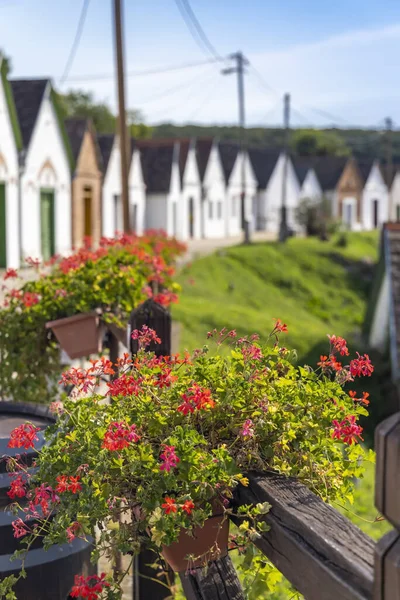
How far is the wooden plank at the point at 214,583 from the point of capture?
2369mm

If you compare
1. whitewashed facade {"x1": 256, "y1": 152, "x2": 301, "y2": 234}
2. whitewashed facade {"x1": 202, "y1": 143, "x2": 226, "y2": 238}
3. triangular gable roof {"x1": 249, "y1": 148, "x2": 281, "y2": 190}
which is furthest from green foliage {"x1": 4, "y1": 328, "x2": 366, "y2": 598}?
triangular gable roof {"x1": 249, "y1": 148, "x2": 281, "y2": 190}

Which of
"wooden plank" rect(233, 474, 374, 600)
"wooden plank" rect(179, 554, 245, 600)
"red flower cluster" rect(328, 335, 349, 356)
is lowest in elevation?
"wooden plank" rect(179, 554, 245, 600)

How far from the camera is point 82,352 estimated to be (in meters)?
5.27

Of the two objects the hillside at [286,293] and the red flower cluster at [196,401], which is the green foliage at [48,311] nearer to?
the red flower cluster at [196,401]

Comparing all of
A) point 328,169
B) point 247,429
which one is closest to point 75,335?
point 247,429

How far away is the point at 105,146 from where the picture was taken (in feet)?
A: 114

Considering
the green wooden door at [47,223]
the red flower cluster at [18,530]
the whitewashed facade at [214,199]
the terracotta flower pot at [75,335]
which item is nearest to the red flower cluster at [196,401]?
the red flower cluster at [18,530]

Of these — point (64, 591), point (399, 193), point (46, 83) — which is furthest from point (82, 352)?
point (399, 193)

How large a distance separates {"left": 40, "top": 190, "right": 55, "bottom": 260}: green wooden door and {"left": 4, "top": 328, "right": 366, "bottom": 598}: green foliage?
23.0 m

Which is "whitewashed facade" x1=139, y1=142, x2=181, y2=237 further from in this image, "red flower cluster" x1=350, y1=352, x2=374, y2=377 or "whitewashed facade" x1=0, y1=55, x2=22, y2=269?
"red flower cluster" x1=350, y1=352, x2=374, y2=377

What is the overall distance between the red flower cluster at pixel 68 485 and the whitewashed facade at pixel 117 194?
93.8 ft

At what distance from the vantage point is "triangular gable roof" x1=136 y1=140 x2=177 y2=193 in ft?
133

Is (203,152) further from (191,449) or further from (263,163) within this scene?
(191,449)

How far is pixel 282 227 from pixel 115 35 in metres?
23.9
